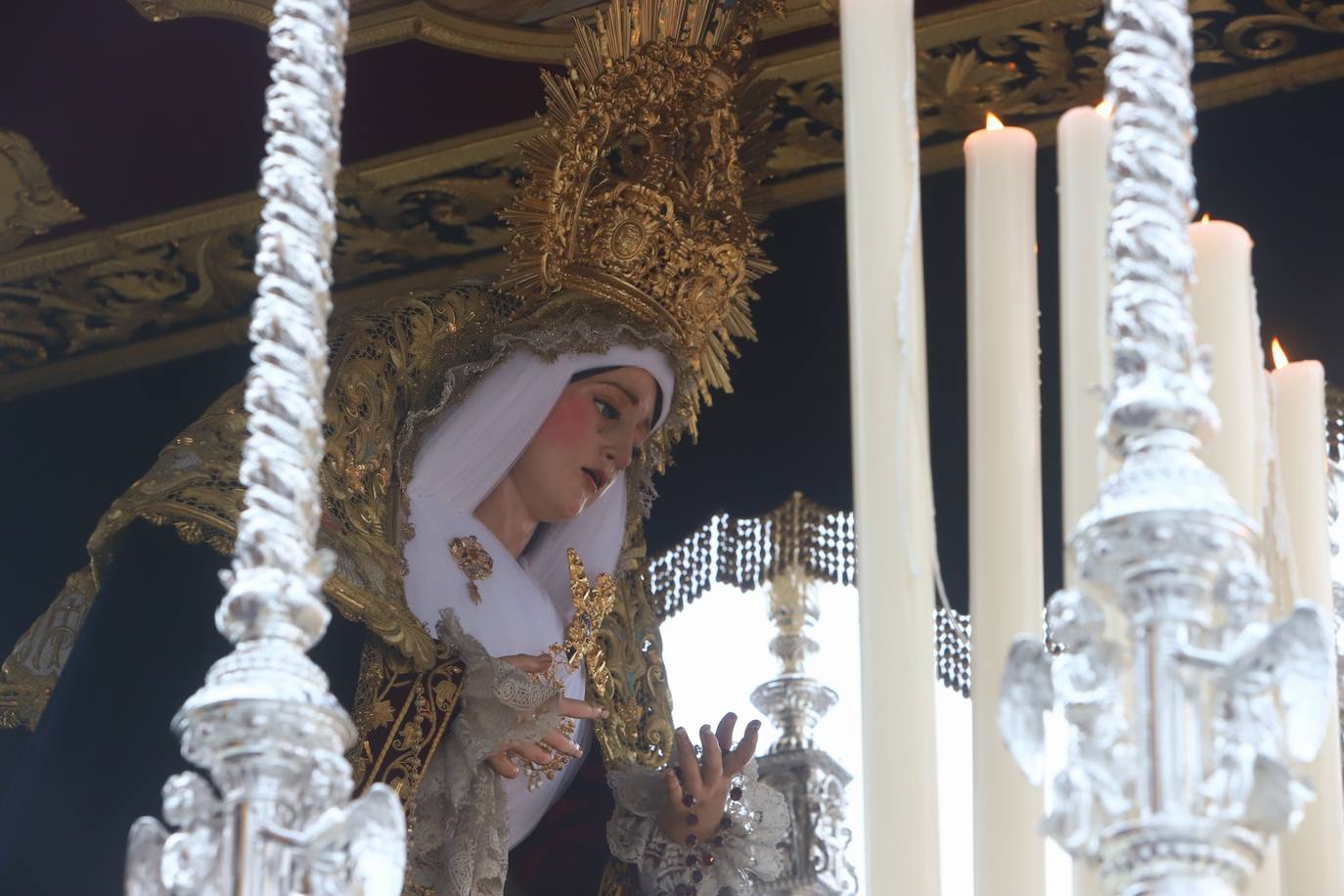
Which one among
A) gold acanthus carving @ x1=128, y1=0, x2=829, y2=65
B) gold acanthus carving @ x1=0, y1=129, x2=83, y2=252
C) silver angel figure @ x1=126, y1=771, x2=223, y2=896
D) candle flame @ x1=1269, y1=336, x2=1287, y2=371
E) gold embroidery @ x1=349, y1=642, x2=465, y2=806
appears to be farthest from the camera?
gold acanthus carving @ x1=0, y1=129, x2=83, y2=252

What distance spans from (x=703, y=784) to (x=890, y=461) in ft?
9.23

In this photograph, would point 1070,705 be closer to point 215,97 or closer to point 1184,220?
point 1184,220

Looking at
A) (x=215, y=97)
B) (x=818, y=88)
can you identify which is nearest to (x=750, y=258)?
(x=818, y=88)

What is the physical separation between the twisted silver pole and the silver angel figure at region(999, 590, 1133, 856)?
0.53 metres

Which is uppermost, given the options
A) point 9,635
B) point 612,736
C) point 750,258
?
→ point 750,258

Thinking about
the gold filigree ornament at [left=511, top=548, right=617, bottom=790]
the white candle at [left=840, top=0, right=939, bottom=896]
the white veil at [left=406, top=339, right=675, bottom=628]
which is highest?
the white veil at [left=406, top=339, right=675, bottom=628]

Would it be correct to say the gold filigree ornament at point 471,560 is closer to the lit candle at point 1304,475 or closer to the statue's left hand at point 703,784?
the statue's left hand at point 703,784

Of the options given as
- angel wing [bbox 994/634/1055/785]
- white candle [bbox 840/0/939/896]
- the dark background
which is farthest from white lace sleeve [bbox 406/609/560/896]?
angel wing [bbox 994/634/1055/785]

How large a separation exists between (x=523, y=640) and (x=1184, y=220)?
10.3 feet

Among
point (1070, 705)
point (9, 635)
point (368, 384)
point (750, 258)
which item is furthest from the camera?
point (9, 635)

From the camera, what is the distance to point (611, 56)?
16.1 feet

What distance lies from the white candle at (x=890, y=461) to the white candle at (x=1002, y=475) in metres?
0.14

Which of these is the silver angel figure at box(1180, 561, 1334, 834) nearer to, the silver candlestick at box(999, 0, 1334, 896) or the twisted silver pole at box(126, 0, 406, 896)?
the silver candlestick at box(999, 0, 1334, 896)

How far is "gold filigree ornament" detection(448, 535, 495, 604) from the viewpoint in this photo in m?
4.98
